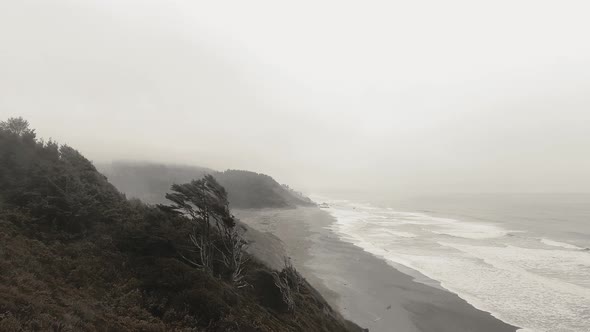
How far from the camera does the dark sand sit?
73.5 ft

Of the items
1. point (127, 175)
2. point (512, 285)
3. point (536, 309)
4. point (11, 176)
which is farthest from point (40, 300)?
point (127, 175)

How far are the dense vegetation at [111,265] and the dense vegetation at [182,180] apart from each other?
92817 millimetres

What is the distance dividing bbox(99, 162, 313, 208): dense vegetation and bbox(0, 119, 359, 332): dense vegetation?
92.8 m

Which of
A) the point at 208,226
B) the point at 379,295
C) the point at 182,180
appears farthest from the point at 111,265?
the point at 182,180

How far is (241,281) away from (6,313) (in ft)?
33.7

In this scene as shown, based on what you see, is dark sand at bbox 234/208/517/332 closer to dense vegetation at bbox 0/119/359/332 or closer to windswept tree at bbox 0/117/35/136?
dense vegetation at bbox 0/119/359/332

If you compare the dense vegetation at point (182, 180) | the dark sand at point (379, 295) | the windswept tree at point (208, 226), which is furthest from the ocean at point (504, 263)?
the dense vegetation at point (182, 180)

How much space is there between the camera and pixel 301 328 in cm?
1455

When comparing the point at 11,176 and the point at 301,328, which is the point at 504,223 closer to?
the point at 301,328

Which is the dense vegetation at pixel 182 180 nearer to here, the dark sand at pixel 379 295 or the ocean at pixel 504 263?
the ocean at pixel 504 263

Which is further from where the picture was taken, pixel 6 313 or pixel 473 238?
pixel 473 238

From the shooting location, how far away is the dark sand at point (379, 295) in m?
22.4

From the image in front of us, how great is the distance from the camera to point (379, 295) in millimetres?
27953

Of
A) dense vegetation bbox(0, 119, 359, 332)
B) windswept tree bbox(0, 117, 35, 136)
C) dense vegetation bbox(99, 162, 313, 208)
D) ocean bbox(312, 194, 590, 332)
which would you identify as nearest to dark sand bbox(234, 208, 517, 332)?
ocean bbox(312, 194, 590, 332)
